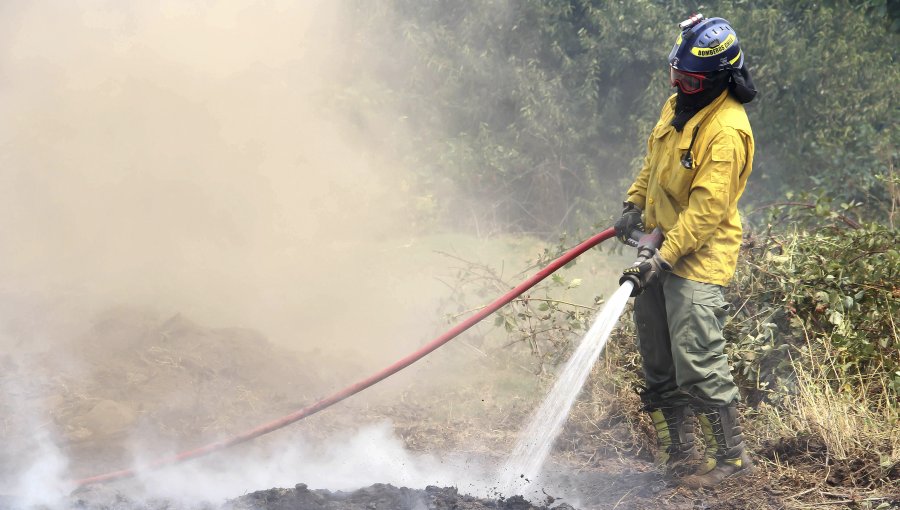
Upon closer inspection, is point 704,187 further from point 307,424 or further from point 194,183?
point 194,183

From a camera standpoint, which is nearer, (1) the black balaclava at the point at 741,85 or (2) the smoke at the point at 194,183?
(1) the black balaclava at the point at 741,85

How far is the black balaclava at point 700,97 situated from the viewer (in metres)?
4.22

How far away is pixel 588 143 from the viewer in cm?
1289

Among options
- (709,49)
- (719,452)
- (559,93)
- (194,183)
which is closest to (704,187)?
(709,49)

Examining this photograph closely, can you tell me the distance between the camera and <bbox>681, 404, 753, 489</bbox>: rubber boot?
4445mm

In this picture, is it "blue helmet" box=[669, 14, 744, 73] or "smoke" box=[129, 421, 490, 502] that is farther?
"smoke" box=[129, 421, 490, 502]

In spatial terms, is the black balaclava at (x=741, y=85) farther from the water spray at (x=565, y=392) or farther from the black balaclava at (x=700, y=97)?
the water spray at (x=565, y=392)

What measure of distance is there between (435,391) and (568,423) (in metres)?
1.50

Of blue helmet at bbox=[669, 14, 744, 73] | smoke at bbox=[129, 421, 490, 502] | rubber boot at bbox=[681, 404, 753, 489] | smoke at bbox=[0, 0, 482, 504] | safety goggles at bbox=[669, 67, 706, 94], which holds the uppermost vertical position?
smoke at bbox=[0, 0, 482, 504]

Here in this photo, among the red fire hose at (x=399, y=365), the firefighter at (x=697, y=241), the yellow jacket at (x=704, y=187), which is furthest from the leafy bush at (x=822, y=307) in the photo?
the red fire hose at (x=399, y=365)

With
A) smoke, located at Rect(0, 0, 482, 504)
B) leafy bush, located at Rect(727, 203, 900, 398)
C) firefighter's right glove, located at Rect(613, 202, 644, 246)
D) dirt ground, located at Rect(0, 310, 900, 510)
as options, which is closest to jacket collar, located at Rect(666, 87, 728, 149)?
firefighter's right glove, located at Rect(613, 202, 644, 246)

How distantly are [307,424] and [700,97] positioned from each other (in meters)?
3.42

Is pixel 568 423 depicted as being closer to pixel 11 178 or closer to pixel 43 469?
pixel 43 469

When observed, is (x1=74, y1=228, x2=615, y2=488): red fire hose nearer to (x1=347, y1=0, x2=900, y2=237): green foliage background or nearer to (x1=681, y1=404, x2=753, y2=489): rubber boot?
(x1=681, y1=404, x2=753, y2=489): rubber boot
